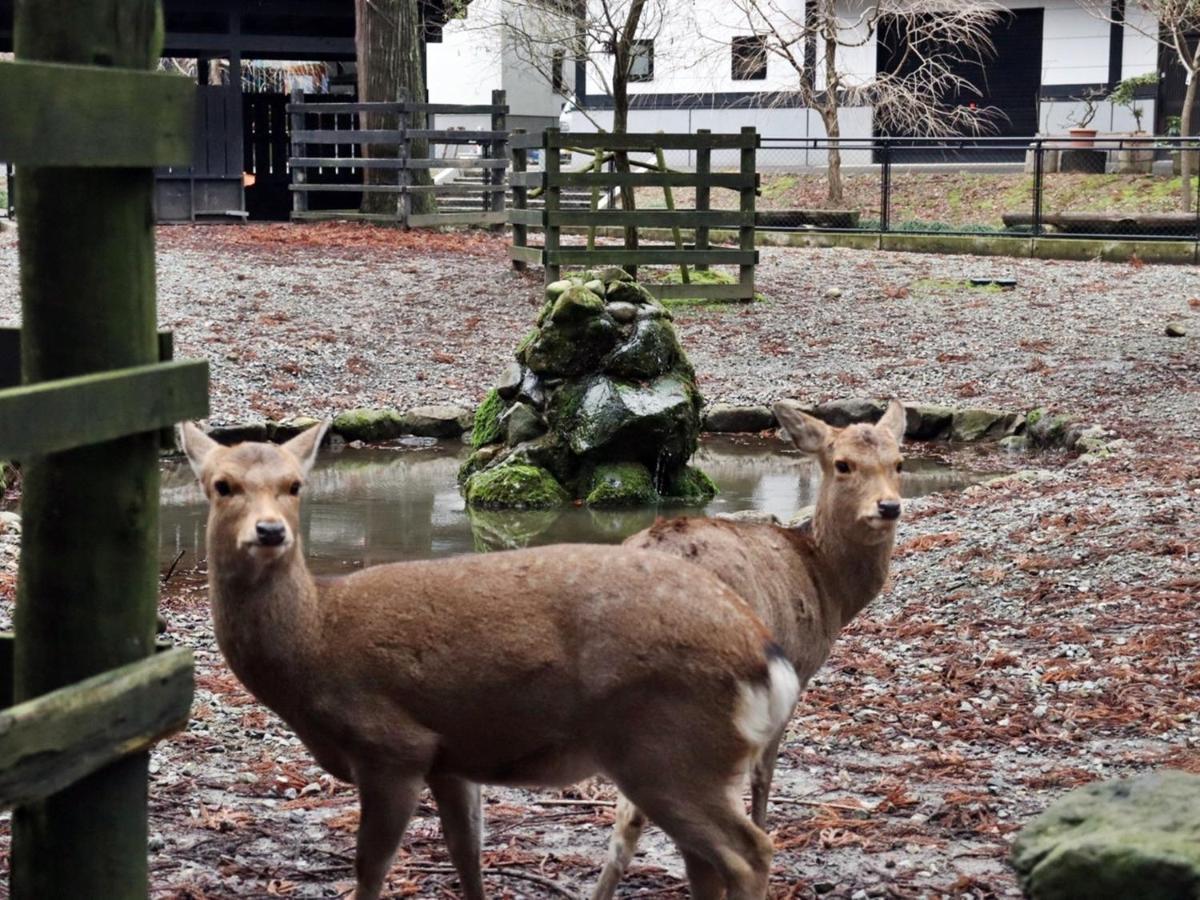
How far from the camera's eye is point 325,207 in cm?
3111

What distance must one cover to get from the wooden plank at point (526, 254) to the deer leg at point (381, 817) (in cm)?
1635

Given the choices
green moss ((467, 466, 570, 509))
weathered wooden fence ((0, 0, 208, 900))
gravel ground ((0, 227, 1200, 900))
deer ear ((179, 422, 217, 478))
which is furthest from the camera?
green moss ((467, 466, 570, 509))

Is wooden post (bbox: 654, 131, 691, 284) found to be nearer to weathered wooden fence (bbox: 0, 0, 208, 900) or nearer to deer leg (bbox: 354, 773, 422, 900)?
deer leg (bbox: 354, 773, 422, 900)

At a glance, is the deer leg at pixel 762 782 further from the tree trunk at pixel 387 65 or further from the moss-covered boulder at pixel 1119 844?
the tree trunk at pixel 387 65

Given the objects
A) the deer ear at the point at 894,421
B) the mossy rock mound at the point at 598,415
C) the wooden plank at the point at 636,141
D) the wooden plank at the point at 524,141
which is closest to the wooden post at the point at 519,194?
the wooden plank at the point at 524,141

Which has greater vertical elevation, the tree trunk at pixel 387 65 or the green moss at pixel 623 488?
the tree trunk at pixel 387 65

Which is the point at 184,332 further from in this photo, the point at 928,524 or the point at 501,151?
the point at 501,151

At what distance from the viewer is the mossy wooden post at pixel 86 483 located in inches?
141

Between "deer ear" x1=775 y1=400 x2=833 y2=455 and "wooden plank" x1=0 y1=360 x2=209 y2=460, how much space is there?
3.03m

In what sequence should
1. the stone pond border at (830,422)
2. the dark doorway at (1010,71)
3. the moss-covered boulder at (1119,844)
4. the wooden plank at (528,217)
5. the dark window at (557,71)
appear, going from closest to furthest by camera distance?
1. the moss-covered boulder at (1119,844)
2. the stone pond border at (830,422)
3. the wooden plank at (528,217)
4. the dark window at (557,71)
5. the dark doorway at (1010,71)

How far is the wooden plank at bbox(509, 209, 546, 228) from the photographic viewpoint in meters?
20.1

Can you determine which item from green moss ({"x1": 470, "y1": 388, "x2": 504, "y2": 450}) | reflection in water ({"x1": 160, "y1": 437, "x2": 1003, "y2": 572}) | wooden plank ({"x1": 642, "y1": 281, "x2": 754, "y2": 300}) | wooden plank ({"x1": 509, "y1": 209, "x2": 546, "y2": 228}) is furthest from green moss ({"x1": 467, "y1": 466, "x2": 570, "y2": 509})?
wooden plank ({"x1": 509, "y1": 209, "x2": 546, "y2": 228})

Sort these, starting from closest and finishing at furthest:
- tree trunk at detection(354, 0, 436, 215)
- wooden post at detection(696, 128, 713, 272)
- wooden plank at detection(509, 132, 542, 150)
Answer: wooden post at detection(696, 128, 713, 272)
wooden plank at detection(509, 132, 542, 150)
tree trunk at detection(354, 0, 436, 215)

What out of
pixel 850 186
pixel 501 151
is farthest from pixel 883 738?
pixel 850 186
